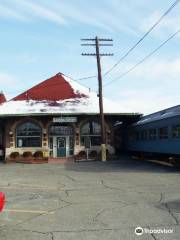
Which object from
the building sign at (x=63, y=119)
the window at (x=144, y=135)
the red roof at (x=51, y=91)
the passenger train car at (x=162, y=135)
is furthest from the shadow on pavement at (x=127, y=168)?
the red roof at (x=51, y=91)

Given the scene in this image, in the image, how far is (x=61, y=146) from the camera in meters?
42.3

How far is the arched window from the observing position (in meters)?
42.4

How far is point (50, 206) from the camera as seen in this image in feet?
41.9

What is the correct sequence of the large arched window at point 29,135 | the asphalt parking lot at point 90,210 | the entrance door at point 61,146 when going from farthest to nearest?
the entrance door at point 61,146, the large arched window at point 29,135, the asphalt parking lot at point 90,210

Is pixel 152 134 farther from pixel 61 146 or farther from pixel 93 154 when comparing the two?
pixel 61 146

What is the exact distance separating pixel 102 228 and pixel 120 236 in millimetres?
879

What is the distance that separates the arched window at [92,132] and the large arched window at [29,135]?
390 cm

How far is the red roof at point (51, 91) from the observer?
4541 centimetres

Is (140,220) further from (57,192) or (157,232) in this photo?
(57,192)

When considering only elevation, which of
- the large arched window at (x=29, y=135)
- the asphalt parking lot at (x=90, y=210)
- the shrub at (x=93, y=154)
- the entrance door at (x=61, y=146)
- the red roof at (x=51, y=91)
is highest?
the red roof at (x=51, y=91)

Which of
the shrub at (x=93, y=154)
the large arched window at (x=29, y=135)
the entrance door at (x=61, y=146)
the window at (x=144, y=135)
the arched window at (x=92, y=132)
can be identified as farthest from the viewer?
the arched window at (x=92, y=132)

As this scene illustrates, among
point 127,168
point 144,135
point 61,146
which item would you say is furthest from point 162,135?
→ point 61,146

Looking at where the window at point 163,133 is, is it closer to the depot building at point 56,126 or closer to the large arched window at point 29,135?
the depot building at point 56,126

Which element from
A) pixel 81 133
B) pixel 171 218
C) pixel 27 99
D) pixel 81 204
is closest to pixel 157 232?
pixel 171 218
